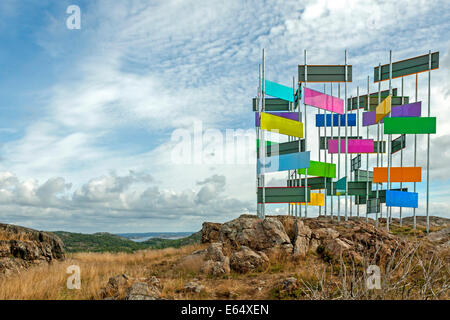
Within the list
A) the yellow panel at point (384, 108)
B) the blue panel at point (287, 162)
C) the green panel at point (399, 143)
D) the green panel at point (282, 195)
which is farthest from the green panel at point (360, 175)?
the green panel at point (282, 195)

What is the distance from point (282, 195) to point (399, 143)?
12.4m

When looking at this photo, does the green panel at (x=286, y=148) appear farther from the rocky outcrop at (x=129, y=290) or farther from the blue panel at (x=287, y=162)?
the rocky outcrop at (x=129, y=290)

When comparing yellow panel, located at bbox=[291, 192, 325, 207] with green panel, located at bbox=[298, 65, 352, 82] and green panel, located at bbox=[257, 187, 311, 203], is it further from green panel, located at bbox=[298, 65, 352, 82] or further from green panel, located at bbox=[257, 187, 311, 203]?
green panel, located at bbox=[298, 65, 352, 82]

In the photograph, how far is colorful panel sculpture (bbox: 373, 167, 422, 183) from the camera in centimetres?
2559

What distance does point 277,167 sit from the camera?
22297mm

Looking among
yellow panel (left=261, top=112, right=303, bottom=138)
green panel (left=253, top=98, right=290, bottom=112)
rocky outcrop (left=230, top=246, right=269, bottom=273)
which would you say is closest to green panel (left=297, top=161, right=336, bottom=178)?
yellow panel (left=261, top=112, right=303, bottom=138)

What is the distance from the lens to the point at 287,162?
72.8 feet

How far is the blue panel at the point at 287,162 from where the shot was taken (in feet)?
71.6

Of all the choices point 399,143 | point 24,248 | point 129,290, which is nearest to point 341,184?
point 399,143

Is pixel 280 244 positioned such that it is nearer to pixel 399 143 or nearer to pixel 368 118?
pixel 399 143

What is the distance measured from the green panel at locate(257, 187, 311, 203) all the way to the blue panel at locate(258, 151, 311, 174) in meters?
1.26

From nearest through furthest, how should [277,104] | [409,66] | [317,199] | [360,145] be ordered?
[409,66] → [277,104] → [360,145] → [317,199]

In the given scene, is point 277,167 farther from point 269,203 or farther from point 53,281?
point 53,281
